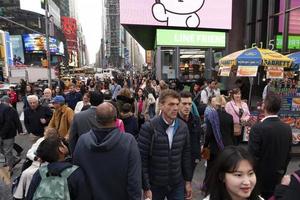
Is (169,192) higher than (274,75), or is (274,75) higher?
(274,75)

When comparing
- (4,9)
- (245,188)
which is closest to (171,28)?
(245,188)

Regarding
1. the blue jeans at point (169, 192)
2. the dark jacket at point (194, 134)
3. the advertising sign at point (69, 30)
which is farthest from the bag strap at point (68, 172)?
the advertising sign at point (69, 30)

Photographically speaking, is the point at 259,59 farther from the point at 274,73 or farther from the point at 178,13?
the point at 178,13

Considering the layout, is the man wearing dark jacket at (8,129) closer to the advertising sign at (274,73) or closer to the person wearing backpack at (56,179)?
the person wearing backpack at (56,179)

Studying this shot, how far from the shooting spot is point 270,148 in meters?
4.09

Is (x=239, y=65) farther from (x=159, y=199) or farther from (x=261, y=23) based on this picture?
(x=261, y=23)

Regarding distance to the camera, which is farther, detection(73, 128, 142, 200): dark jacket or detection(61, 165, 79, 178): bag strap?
detection(73, 128, 142, 200): dark jacket

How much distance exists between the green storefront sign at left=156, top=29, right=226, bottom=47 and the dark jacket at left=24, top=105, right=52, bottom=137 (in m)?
10.9

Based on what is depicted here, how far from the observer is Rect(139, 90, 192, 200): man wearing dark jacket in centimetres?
375

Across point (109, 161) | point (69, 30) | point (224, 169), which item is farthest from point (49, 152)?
point (69, 30)

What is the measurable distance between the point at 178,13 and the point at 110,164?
1557 cm

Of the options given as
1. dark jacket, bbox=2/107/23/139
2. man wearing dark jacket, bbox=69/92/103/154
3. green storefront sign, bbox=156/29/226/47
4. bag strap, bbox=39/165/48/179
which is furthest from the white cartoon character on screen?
bag strap, bbox=39/165/48/179

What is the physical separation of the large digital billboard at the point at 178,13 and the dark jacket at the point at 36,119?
9.99 meters

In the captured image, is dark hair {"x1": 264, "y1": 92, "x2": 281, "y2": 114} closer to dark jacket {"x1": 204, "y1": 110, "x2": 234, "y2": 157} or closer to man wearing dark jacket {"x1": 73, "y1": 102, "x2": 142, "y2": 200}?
dark jacket {"x1": 204, "y1": 110, "x2": 234, "y2": 157}
